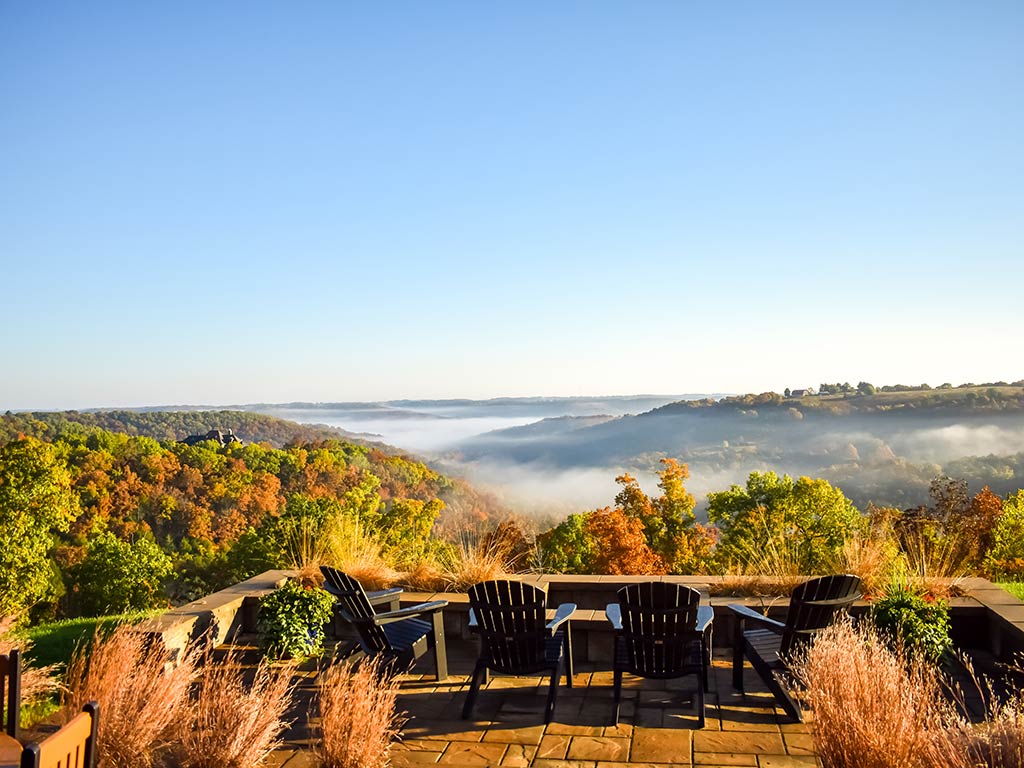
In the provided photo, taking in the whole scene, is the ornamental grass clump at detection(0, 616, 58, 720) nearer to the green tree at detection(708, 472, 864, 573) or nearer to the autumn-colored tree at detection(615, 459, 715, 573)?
the green tree at detection(708, 472, 864, 573)

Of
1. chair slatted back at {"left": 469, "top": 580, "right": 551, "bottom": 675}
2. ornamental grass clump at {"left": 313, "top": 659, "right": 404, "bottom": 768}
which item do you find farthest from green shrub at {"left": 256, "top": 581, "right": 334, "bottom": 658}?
ornamental grass clump at {"left": 313, "top": 659, "right": 404, "bottom": 768}

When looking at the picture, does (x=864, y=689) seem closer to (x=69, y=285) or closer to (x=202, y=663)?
(x=202, y=663)

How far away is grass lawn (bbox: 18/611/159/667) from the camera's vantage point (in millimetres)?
5438

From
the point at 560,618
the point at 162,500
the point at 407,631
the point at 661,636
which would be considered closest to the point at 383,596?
the point at 407,631

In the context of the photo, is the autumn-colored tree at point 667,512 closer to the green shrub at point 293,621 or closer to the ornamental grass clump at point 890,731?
the green shrub at point 293,621

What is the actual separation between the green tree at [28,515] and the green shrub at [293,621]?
1519cm

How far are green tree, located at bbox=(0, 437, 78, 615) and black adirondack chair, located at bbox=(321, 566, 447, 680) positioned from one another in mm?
16045

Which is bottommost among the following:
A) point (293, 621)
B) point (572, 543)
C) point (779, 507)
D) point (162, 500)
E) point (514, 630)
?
point (572, 543)

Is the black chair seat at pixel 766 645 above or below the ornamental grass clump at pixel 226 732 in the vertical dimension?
below

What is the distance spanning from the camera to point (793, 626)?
14.9ft

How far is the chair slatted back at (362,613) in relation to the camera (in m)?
4.85

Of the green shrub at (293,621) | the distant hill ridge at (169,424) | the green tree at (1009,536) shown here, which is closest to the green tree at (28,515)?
the green shrub at (293,621)

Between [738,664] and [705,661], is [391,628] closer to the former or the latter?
[705,661]

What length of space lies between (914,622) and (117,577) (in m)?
28.1
